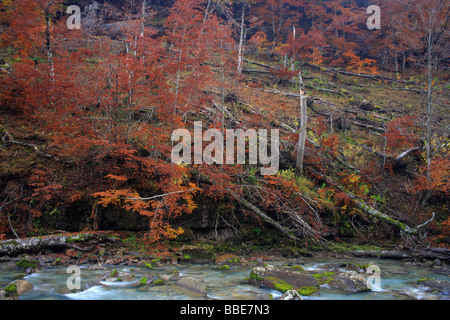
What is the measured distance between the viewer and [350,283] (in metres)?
5.86

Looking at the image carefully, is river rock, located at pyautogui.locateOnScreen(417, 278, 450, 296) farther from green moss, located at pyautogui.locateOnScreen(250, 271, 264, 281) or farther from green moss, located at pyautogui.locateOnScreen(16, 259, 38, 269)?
green moss, located at pyautogui.locateOnScreen(16, 259, 38, 269)

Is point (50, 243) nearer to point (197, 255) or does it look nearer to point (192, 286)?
point (197, 255)

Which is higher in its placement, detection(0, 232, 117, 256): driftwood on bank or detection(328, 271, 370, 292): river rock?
detection(0, 232, 117, 256): driftwood on bank

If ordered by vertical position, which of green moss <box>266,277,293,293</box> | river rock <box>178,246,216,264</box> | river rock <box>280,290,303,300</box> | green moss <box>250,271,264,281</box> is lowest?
river rock <box>178,246,216,264</box>

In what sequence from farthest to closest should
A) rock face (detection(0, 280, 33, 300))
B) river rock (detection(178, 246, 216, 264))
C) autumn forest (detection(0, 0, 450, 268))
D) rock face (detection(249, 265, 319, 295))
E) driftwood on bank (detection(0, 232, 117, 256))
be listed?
autumn forest (detection(0, 0, 450, 268)) → river rock (detection(178, 246, 216, 264)) → driftwood on bank (detection(0, 232, 117, 256)) → rock face (detection(249, 265, 319, 295)) → rock face (detection(0, 280, 33, 300))

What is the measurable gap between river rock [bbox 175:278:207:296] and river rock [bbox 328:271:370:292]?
307 cm

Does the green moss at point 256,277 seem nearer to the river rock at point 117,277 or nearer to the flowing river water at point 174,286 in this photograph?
the flowing river water at point 174,286

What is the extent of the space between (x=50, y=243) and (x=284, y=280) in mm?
6910

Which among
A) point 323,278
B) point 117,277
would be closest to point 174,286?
point 117,277

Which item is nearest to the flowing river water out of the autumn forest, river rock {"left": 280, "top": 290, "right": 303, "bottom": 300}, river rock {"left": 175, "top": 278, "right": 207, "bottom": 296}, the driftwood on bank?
river rock {"left": 175, "top": 278, "right": 207, "bottom": 296}

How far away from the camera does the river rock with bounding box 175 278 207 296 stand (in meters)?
5.30

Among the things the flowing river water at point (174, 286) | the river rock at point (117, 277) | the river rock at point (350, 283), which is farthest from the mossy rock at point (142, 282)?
the river rock at point (350, 283)

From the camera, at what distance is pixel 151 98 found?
974cm

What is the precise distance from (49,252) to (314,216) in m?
9.68
